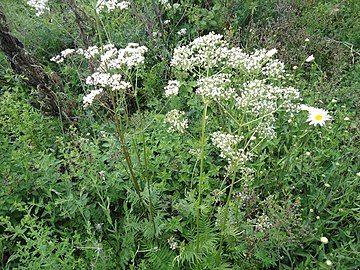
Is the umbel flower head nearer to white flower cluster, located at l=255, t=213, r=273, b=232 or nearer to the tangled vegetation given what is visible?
the tangled vegetation

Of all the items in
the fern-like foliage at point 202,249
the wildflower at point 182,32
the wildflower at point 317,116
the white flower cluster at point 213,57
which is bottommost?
the fern-like foliage at point 202,249

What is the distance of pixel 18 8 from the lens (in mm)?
4852

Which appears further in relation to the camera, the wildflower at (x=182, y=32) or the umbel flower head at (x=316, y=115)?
the wildflower at (x=182, y=32)

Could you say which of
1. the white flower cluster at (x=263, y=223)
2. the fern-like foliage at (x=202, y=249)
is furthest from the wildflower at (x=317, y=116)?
the fern-like foliage at (x=202, y=249)

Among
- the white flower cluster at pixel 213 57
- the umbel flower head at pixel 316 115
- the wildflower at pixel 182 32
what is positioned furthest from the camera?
the wildflower at pixel 182 32

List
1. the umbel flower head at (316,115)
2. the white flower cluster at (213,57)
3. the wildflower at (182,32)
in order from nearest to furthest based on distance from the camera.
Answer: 1. the white flower cluster at (213,57)
2. the umbel flower head at (316,115)
3. the wildflower at (182,32)

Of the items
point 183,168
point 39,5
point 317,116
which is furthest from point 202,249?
point 39,5

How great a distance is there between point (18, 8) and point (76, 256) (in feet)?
13.1

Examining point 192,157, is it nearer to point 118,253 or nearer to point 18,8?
point 118,253

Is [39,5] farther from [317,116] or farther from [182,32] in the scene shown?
[317,116]

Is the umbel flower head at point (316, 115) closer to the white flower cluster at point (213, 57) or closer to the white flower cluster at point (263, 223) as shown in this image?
the white flower cluster at point (213, 57)

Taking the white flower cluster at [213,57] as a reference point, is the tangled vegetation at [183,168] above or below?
below

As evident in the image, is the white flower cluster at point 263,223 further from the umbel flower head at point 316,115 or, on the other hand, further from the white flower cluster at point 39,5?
the white flower cluster at point 39,5

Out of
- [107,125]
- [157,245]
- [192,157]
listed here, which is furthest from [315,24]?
[157,245]
